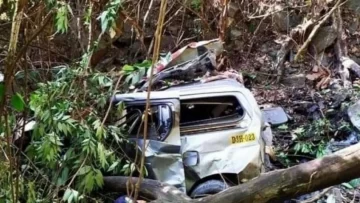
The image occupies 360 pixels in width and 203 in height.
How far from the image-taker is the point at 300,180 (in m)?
2.55

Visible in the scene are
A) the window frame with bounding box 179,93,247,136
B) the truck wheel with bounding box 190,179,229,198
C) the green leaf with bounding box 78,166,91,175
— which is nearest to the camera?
the green leaf with bounding box 78,166,91,175

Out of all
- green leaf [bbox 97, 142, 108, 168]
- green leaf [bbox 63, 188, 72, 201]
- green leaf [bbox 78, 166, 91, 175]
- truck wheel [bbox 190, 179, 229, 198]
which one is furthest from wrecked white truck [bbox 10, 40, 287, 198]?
green leaf [bbox 63, 188, 72, 201]

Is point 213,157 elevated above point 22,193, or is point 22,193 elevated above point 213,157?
point 22,193

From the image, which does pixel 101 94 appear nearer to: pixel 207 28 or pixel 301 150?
pixel 301 150

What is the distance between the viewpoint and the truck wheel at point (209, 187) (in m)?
5.28

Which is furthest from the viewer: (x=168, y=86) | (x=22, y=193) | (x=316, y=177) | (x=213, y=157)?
(x=168, y=86)

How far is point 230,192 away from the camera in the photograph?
261cm

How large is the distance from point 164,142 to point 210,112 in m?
0.80

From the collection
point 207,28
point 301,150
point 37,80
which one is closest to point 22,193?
point 37,80

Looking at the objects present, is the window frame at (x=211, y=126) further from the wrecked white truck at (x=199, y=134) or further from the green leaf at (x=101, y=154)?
the green leaf at (x=101, y=154)

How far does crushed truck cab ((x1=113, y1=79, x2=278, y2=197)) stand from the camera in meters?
5.17

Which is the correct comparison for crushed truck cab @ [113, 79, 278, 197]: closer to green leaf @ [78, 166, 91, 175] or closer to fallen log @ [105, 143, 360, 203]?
green leaf @ [78, 166, 91, 175]

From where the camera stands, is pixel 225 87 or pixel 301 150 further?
pixel 301 150

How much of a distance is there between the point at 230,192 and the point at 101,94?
2.62 meters
